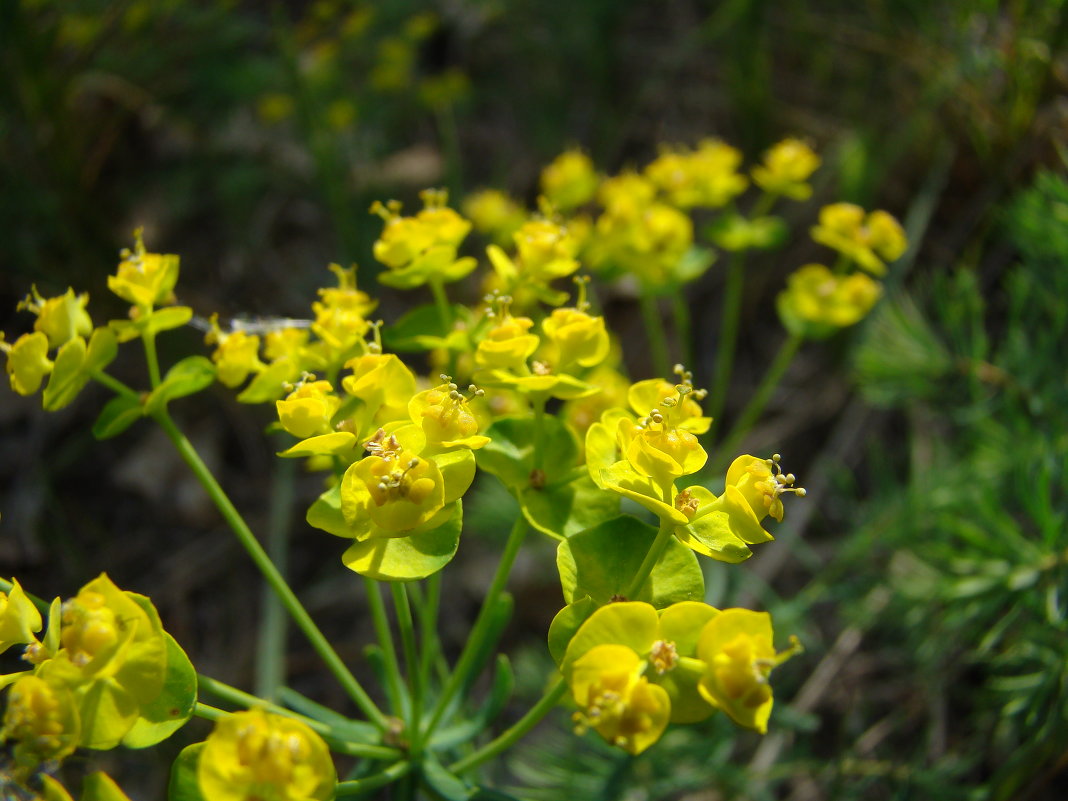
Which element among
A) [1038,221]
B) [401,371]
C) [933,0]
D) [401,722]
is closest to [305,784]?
[401,722]

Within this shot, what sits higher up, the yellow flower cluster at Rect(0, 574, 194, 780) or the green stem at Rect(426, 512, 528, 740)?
the yellow flower cluster at Rect(0, 574, 194, 780)

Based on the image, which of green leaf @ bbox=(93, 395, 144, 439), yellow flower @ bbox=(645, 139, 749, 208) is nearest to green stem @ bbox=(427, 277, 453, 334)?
green leaf @ bbox=(93, 395, 144, 439)

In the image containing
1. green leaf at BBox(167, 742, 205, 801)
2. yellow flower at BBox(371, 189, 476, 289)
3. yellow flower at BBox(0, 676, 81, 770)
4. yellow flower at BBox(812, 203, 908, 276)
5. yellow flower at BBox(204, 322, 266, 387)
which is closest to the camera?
yellow flower at BBox(0, 676, 81, 770)

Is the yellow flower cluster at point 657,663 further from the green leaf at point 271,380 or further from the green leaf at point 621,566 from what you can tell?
the green leaf at point 271,380

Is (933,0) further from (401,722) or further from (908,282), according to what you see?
(401,722)

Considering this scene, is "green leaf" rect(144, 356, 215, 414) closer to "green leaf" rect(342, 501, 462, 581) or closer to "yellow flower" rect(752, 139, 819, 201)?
"green leaf" rect(342, 501, 462, 581)
